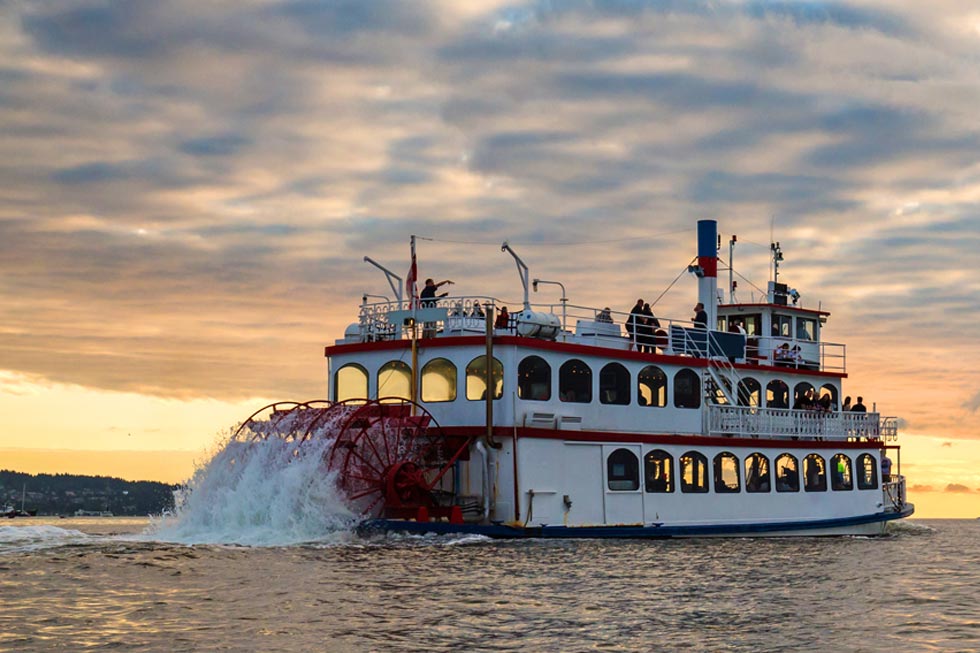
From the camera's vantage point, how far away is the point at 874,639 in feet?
55.6

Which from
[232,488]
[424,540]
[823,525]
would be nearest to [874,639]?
[424,540]

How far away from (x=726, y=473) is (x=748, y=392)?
9.98 feet

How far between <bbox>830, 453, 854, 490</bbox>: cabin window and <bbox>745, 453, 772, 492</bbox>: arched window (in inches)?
113

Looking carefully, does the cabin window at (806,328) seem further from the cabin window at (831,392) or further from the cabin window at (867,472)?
the cabin window at (867,472)

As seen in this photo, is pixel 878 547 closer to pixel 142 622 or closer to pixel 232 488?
pixel 232 488

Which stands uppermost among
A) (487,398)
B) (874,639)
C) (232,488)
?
(487,398)

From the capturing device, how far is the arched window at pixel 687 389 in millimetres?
32062

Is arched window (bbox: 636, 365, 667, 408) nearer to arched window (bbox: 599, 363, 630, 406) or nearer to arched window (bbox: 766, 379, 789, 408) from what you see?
arched window (bbox: 599, 363, 630, 406)

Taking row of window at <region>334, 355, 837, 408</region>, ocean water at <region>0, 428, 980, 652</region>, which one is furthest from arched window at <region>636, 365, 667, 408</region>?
ocean water at <region>0, 428, 980, 652</region>

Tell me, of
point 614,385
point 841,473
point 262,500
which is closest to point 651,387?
point 614,385

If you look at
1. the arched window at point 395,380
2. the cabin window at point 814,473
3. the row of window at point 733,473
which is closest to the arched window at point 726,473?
the row of window at point 733,473

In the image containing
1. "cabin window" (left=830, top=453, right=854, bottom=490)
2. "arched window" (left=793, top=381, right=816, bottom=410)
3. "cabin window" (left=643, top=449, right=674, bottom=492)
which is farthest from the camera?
"arched window" (left=793, top=381, right=816, bottom=410)

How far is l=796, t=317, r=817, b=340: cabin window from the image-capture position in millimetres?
38031

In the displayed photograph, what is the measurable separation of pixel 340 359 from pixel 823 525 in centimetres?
1347
